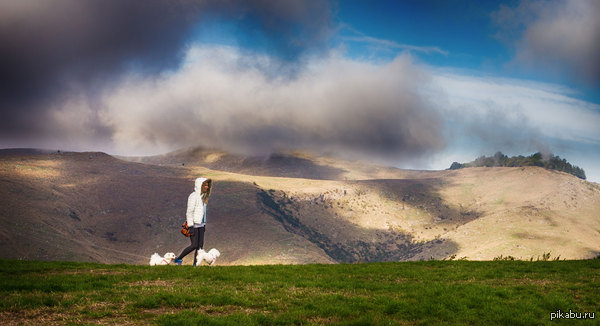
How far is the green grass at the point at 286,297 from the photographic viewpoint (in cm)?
1289

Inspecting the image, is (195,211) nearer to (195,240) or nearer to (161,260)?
(195,240)

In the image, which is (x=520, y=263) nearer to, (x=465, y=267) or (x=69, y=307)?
(x=465, y=267)

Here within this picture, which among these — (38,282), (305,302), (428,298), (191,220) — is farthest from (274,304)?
(191,220)

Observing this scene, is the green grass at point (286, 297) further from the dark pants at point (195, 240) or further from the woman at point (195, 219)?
the woman at point (195, 219)

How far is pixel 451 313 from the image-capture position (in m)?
13.6

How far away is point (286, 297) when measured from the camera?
1566 cm

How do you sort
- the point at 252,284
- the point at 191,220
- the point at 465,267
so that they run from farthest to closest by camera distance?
the point at 191,220, the point at 465,267, the point at 252,284

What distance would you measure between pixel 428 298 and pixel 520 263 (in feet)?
47.1

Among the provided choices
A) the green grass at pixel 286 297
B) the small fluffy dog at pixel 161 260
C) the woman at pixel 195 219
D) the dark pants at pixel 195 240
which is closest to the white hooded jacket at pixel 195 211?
the woman at pixel 195 219

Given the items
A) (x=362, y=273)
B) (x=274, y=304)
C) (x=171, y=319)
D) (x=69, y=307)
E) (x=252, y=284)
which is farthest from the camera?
(x=362, y=273)

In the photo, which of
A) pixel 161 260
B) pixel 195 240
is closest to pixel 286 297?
pixel 195 240

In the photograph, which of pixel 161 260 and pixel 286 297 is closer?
pixel 286 297

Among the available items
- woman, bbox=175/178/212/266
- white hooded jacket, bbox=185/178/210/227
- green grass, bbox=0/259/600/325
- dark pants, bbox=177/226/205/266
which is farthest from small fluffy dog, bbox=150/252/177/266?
green grass, bbox=0/259/600/325

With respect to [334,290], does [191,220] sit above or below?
above
